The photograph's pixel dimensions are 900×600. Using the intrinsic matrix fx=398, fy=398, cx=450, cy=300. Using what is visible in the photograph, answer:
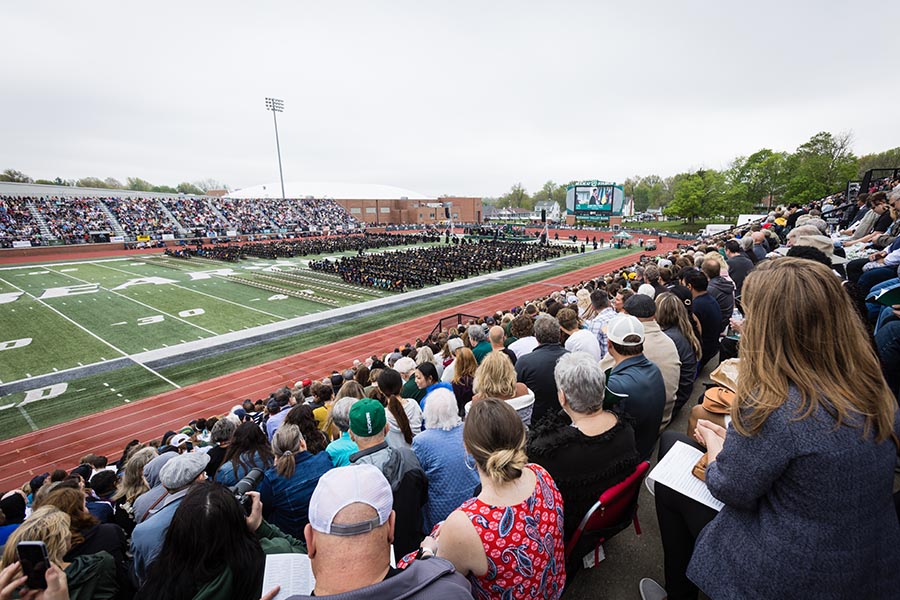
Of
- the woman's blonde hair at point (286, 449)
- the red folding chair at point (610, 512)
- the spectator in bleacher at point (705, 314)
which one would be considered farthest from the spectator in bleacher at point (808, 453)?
the spectator in bleacher at point (705, 314)

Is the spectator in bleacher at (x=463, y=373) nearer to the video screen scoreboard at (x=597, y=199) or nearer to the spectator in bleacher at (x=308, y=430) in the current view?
the spectator in bleacher at (x=308, y=430)

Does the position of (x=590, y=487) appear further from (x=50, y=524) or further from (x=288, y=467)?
(x=50, y=524)

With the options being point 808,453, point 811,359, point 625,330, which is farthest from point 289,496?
point 811,359

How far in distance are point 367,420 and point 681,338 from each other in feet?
11.8

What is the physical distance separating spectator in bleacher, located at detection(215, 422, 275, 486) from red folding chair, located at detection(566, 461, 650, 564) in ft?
9.29

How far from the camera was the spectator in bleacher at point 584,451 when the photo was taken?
2600 millimetres

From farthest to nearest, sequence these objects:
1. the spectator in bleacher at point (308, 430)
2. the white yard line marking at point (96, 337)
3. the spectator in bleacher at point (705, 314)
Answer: the white yard line marking at point (96, 337) < the spectator in bleacher at point (705, 314) < the spectator in bleacher at point (308, 430)

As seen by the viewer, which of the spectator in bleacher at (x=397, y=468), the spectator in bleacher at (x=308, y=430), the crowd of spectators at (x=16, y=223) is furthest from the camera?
the crowd of spectators at (x=16, y=223)

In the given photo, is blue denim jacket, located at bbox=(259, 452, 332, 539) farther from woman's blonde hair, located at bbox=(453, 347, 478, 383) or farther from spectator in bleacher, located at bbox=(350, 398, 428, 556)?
woman's blonde hair, located at bbox=(453, 347, 478, 383)

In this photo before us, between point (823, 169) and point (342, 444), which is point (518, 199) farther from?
point (342, 444)

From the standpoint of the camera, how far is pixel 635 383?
3.37 meters

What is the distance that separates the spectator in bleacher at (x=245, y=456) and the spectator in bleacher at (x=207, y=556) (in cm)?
152

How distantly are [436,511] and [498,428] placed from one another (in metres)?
1.56

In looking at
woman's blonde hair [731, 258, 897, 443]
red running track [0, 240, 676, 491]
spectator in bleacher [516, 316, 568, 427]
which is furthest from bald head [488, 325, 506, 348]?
red running track [0, 240, 676, 491]
